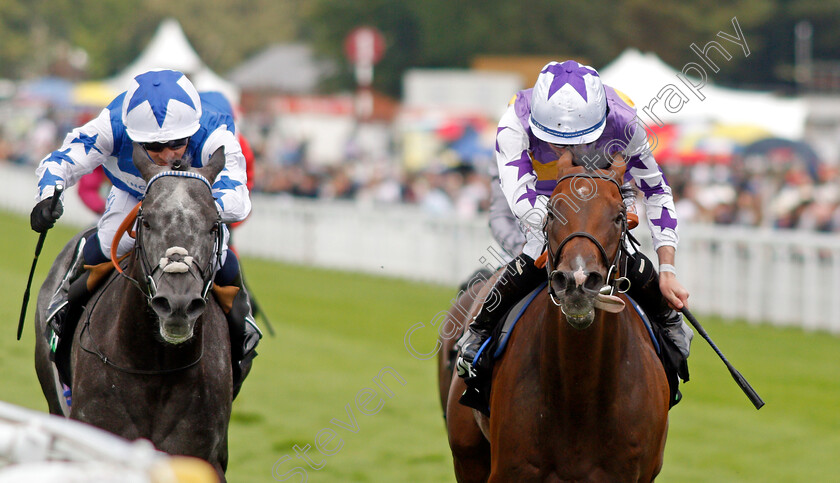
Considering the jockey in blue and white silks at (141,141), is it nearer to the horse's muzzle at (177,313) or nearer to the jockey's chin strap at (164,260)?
the jockey's chin strap at (164,260)

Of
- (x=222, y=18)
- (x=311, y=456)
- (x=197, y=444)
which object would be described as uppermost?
(x=197, y=444)

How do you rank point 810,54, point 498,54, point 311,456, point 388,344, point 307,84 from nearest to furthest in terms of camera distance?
point 311,456, point 388,344, point 810,54, point 498,54, point 307,84

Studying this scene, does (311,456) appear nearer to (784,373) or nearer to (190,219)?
(190,219)

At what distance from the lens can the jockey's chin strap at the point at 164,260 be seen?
3928 millimetres

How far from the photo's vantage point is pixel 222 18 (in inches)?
→ 4124

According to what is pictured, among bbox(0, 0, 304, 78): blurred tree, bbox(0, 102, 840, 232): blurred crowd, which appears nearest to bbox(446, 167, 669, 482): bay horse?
bbox(0, 102, 840, 232): blurred crowd

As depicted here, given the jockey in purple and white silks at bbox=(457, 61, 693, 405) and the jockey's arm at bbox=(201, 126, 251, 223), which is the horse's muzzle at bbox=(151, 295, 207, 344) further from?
the jockey in purple and white silks at bbox=(457, 61, 693, 405)

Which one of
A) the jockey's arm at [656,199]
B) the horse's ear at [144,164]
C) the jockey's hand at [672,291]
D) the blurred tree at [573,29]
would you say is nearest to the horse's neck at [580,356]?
the jockey's hand at [672,291]

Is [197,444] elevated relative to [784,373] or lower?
elevated

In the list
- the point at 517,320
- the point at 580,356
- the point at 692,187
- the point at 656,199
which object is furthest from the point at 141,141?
the point at 692,187

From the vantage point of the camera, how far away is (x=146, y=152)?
173 inches

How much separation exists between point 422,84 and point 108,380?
3302cm

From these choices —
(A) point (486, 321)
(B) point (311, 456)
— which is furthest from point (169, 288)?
(B) point (311, 456)

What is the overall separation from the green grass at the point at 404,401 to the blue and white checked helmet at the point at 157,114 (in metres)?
2.92
